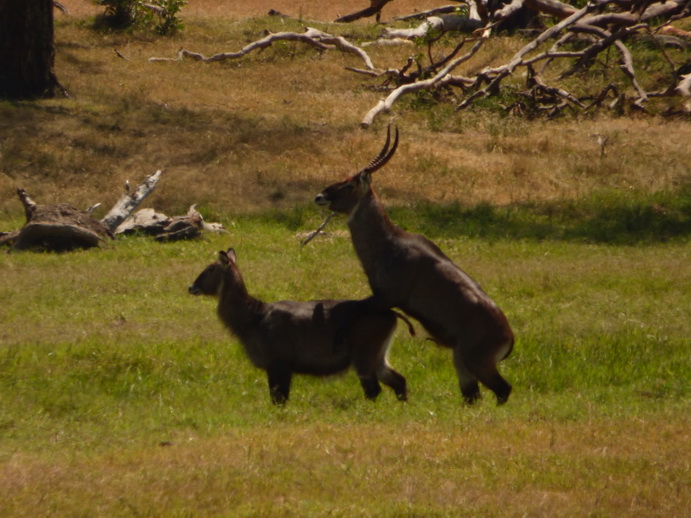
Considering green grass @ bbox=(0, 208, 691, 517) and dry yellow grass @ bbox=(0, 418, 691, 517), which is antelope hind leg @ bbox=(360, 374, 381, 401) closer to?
green grass @ bbox=(0, 208, 691, 517)

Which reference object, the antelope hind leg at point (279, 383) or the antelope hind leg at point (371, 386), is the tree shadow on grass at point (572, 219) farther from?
the antelope hind leg at point (279, 383)

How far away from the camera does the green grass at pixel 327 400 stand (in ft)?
20.2

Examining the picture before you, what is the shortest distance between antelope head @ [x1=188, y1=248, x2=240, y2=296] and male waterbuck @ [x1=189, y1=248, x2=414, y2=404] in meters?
0.34

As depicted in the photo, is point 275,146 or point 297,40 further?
point 297,40

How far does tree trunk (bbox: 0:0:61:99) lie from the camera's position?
21.5m

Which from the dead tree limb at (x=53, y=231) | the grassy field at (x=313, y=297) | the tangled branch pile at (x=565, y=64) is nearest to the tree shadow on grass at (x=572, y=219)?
the grassy field at (x=313, y=297)

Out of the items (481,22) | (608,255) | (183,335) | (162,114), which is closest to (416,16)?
(481,22)

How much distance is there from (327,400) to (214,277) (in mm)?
1462

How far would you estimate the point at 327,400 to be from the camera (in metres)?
9.83

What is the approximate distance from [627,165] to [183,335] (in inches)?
411

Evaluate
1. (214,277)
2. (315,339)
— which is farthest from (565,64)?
(315,339)

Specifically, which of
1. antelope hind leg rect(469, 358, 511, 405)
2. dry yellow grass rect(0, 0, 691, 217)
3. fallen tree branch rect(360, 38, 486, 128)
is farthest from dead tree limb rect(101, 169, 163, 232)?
antelope hind leg rect(469, 358, 511, 405)

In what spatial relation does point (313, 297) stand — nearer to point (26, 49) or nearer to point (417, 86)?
point (417, 86)

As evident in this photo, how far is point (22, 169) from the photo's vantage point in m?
18.8
